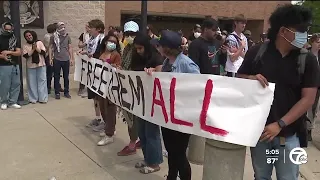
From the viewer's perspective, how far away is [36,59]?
23.4ft

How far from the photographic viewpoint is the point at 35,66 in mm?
7184

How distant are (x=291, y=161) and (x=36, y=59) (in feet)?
19.4

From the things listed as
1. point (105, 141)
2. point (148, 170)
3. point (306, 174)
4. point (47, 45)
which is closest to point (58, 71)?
point (47, 45)

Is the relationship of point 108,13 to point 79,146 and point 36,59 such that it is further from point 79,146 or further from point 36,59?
point 79,146

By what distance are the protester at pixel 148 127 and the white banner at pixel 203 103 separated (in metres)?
0.20

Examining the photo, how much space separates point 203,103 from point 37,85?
5397mm

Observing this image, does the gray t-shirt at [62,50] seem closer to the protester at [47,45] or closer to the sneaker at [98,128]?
the protester at [47,45]

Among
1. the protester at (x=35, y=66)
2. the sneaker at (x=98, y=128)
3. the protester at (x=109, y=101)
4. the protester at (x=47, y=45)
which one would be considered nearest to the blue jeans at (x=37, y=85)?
the protester at (x=35, y=66)

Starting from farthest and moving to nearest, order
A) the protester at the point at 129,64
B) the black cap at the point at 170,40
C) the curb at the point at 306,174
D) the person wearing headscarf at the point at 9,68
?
the person wearing headscarf at the point at 9,68
the protester at the point at 129,64
the curb at the point at 306,174
the black cap at the point at 170,40

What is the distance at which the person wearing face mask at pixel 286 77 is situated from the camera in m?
2.39

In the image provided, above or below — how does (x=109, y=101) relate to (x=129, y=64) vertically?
below

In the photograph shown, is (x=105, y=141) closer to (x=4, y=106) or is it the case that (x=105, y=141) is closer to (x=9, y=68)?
(x=4, y=106)

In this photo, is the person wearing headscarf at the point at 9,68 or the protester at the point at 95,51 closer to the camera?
the protester at the point at 95,51

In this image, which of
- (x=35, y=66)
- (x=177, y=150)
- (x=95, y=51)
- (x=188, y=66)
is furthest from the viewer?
(x=35, y=66)
